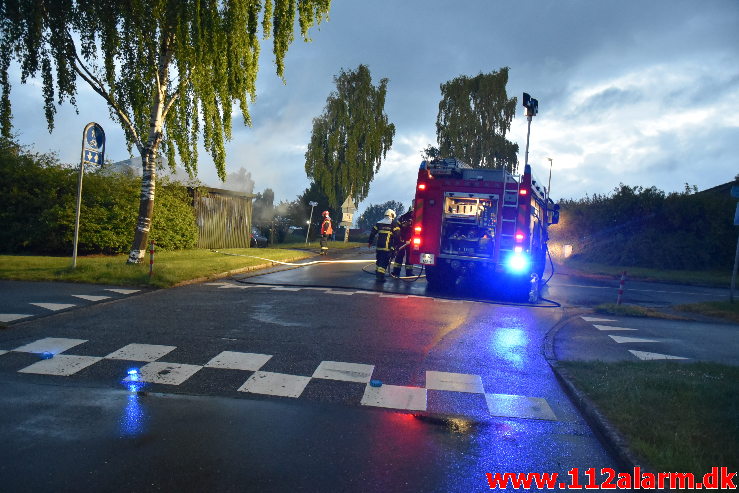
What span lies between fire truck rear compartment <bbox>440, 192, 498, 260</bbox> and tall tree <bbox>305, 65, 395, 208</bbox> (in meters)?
29.6

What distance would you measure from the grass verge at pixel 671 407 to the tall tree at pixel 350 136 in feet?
122

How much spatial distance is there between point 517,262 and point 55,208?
13170 millimetres

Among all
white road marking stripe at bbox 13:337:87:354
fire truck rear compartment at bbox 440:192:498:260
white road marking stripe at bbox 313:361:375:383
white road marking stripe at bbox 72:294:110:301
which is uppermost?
fire truck rear compartment at bbox 440:192:498:260

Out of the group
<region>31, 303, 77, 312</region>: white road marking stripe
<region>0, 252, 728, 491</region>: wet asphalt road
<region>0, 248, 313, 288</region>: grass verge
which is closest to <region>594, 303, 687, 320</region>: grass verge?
<region>0, 252, 728, 491</region>: wet asphalt road

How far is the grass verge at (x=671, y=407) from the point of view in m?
3.53

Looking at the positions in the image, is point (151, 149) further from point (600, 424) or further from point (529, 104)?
point (600, 424)

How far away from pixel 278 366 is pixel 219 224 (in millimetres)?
20490

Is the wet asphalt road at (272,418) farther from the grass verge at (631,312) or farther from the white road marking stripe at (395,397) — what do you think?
the grass verge at (631,312)

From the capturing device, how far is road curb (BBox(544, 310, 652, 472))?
3.54m

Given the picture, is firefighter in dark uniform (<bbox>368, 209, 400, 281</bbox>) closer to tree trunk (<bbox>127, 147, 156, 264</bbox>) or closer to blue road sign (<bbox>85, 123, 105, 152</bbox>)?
tree trunk (<bbox>127, 147, 156, 264</bbox>)

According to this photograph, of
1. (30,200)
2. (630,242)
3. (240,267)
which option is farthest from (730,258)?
(30,200)

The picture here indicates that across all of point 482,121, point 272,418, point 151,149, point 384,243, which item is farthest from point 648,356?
point 482,121

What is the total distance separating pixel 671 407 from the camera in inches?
177

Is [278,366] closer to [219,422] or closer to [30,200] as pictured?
[219,422]
